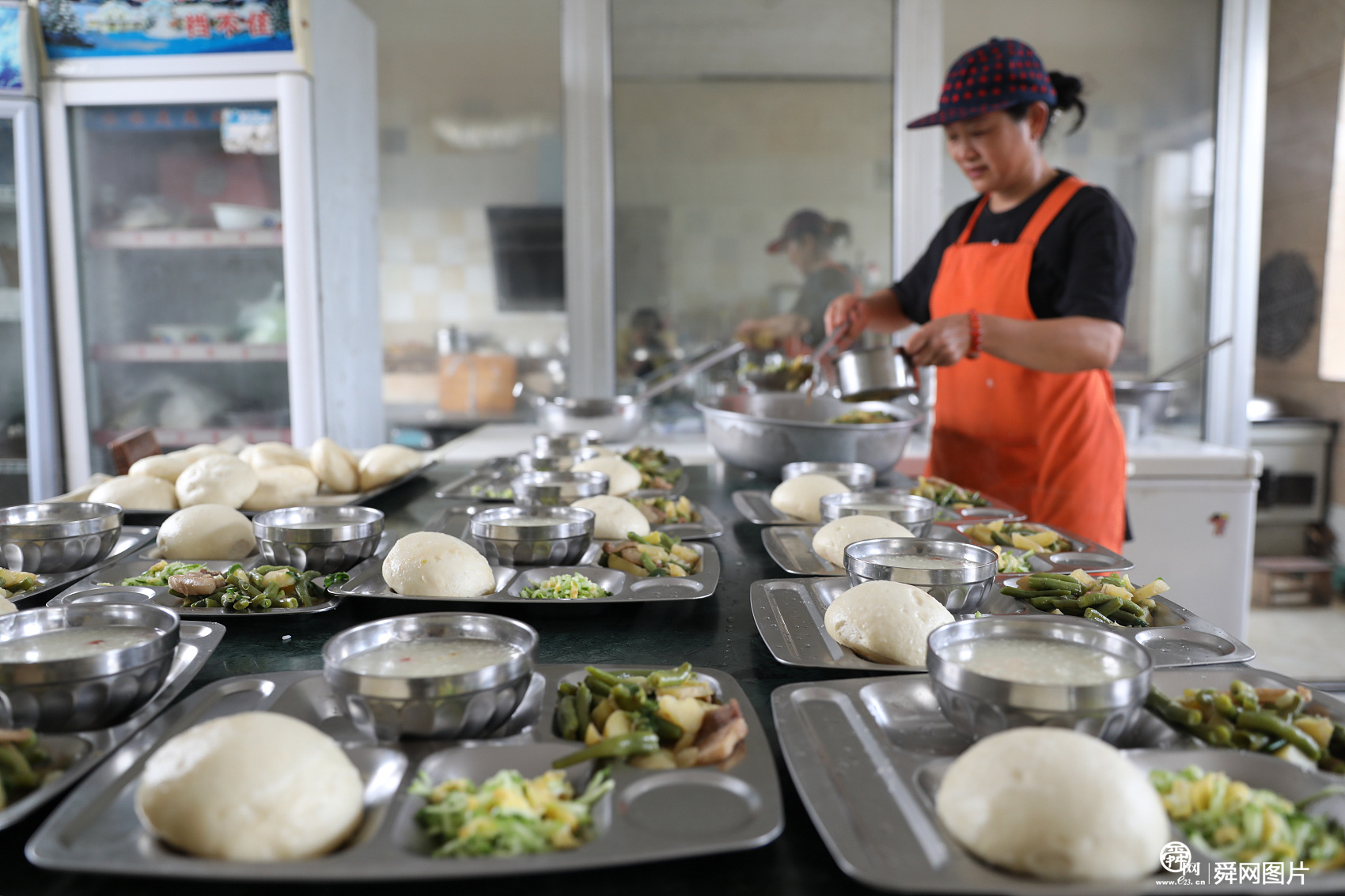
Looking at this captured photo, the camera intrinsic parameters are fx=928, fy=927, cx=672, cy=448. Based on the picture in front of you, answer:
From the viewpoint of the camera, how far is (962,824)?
700mm

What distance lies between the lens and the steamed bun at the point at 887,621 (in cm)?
108

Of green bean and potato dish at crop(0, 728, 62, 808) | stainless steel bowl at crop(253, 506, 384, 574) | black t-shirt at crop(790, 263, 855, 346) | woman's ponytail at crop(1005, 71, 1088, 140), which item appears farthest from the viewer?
black t-shirt at crop(790, 263, 855, 346)

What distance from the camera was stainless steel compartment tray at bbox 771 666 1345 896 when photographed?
0.64 meters

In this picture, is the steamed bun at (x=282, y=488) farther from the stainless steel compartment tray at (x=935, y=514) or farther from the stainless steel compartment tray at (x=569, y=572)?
the stainless steel compartment tray at (x=935, y=514)

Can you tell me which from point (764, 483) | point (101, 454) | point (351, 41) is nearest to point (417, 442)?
point (101, 454)

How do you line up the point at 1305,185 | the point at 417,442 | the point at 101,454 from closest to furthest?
1. the point at 101,454
2. the point at 417,442
3. the point at 1305,185

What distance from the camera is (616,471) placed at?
224 centimetres

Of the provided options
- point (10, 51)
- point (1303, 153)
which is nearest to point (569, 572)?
point (10, 51)

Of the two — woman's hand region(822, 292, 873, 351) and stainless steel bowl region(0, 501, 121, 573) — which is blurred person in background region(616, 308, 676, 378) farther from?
stainless steel bowl region(0, 501, 121, 573)

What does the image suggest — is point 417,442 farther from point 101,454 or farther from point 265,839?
point 265,839

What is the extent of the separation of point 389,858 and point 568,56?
4049 millimetres

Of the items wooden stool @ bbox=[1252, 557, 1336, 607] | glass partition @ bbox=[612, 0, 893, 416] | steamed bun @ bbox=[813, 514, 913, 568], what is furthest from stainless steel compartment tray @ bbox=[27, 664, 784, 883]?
wooden stool @ bbox=[1252, 557, 1336, 607]

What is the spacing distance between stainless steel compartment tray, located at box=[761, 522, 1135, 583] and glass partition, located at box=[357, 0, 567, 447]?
2.81 m

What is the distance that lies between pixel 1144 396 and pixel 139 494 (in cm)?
358
